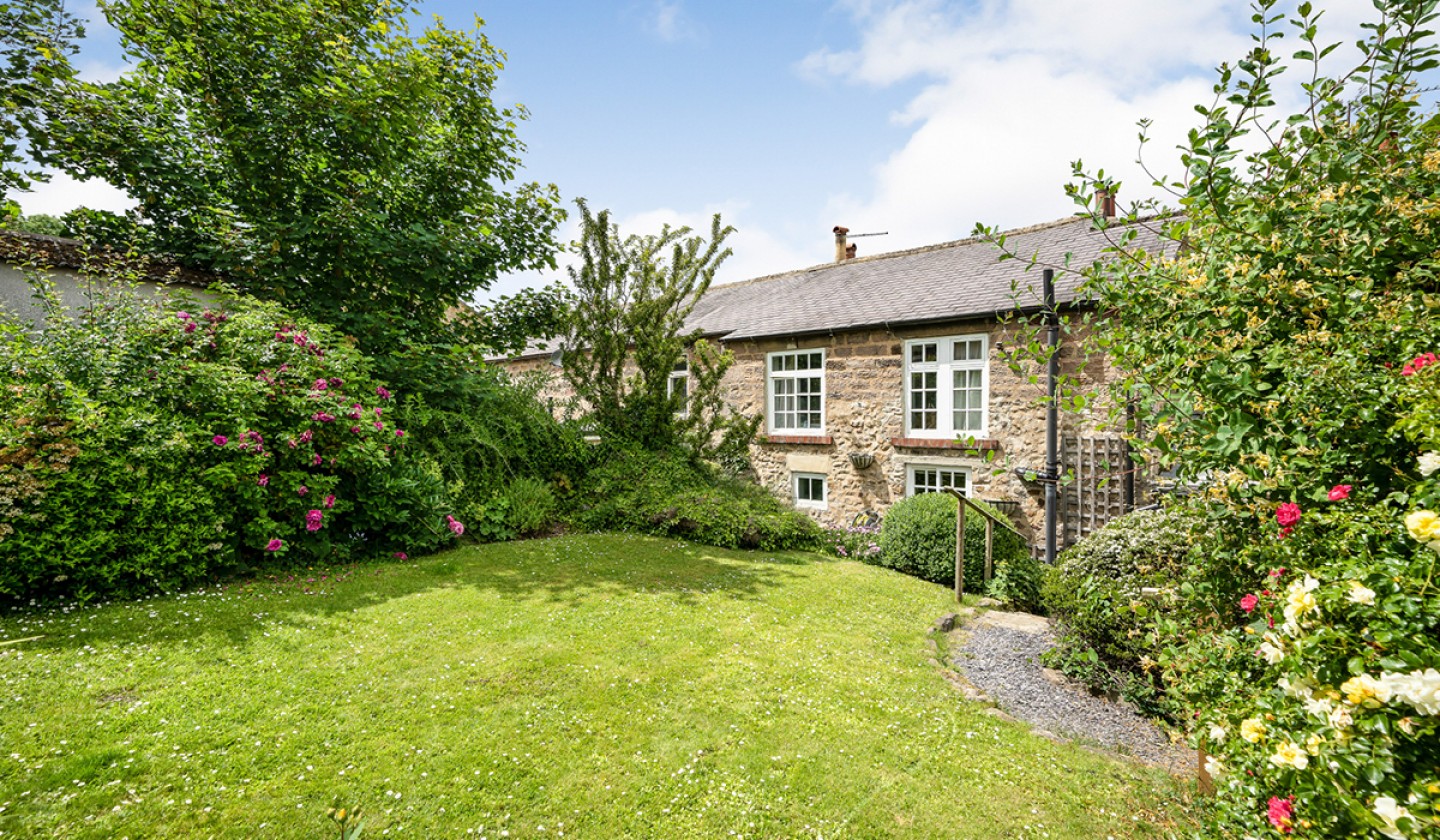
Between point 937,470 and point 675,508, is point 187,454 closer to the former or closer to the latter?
point 675,508

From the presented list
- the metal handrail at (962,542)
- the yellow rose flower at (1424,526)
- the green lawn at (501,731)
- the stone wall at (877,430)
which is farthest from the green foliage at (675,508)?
the yellow rose flower at (1424,526)

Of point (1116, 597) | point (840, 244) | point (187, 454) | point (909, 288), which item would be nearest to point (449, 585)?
point (187, 454)

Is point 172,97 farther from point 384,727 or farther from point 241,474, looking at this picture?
point 384,727

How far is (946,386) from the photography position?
432 inches

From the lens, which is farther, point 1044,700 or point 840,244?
point 840,244

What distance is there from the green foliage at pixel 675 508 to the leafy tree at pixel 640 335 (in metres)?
0.69

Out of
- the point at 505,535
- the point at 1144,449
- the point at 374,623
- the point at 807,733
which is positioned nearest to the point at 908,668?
the point at 807,733

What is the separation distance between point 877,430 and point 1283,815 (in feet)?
34.5

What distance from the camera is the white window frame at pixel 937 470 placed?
10.6m

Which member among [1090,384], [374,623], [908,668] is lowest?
[908,668]

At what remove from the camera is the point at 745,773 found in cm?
333

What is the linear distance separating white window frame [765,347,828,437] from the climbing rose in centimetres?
1118

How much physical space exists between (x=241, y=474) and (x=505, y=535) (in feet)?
11.1

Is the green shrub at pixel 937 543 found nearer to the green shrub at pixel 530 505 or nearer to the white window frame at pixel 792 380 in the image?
the white window frame at pixel 792 380
